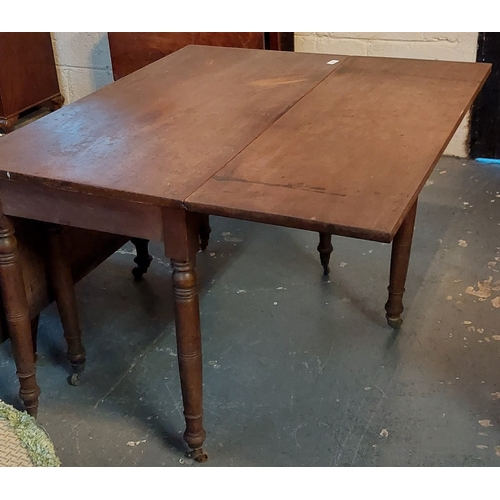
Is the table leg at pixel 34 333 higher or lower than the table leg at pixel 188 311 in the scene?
lower

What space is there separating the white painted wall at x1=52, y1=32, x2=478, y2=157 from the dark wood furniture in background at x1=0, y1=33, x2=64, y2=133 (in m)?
0.12

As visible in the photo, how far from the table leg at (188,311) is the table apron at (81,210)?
0.12ft

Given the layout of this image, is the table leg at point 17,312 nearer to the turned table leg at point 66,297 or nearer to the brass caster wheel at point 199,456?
the turned table leg at point 66,297

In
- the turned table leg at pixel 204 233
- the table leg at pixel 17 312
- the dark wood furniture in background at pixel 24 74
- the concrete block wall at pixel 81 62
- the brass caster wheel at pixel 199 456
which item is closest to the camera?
the table leg at pixel 17 312

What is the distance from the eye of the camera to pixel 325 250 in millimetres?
2219

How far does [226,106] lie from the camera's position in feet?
5.52

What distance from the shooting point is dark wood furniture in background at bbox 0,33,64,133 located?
130 inches

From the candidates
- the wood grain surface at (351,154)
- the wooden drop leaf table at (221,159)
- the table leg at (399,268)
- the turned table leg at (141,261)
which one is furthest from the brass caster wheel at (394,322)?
the turned table leg at (141,261)

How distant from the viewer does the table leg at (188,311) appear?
4.23 ft

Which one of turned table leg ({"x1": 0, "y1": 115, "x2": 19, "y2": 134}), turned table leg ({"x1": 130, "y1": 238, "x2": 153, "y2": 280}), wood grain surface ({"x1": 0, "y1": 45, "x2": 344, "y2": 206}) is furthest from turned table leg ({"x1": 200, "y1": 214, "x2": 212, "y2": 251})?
turned table leg ({"x1": 0, "y1": 115, "x2": 19, "y2": 134})

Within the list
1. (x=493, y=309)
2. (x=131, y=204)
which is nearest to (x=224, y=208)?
(x=131, y=204)

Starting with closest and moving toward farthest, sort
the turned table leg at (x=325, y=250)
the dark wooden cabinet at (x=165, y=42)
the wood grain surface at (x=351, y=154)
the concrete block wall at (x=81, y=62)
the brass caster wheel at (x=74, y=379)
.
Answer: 1. the wood grain surface at (x=351, y=154)
2. the brass caster wheel at (x=74, y=379)
3. the turned table leg at (x=325, y=250)
4. the dark wooden cabinet at (x=165, y=42)
5. the concrete block wall at (x=81, y=62)

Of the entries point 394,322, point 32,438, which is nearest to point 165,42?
point 394,322

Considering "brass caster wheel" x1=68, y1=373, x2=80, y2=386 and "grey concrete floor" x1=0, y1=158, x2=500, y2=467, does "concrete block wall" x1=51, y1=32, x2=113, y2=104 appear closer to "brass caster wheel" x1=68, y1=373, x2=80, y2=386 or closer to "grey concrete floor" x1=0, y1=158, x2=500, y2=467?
"grey concrete floor" x1=0, y1=158, x2=500, y2=467
